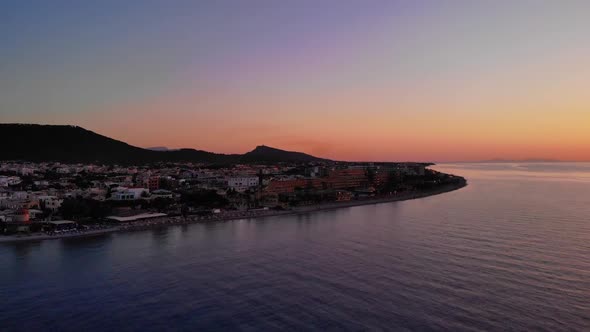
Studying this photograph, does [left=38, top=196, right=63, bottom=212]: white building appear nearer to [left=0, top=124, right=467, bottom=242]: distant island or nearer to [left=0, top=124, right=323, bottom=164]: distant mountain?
[left=0, top=124, right=467, bottom=242]: distant island

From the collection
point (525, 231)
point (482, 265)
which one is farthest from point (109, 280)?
point (525, 231)

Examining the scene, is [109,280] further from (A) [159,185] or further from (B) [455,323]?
(A) [159,185]

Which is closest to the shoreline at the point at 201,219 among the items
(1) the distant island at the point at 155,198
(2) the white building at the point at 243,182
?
(1) the distant island at the point at 155,198

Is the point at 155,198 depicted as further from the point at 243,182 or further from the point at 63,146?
the point at 63,146

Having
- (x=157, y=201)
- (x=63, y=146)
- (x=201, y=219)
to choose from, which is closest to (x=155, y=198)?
(x=157, y=201)

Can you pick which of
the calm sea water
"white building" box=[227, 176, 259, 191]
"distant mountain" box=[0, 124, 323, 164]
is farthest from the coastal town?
"distant mountain" box=[0, 124, 323, 164]

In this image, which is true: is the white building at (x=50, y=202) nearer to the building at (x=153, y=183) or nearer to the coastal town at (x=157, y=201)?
the coastal town at (x=157, y=201)

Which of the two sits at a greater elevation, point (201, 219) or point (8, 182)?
point (8, 182)

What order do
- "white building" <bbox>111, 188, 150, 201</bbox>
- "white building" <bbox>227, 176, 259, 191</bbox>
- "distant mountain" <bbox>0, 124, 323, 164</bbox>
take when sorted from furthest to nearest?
"distant mountain" <bbox>0, 124, 323, 164</bbox> < "white building" <bbox>227, 176, 259, 191</bbox> < "white building" <bbox>111, 188, 150, 201</bbox>
